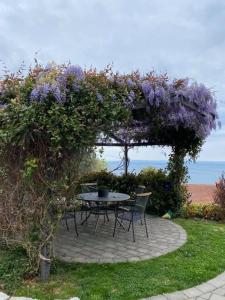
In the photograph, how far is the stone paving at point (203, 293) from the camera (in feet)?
11.6

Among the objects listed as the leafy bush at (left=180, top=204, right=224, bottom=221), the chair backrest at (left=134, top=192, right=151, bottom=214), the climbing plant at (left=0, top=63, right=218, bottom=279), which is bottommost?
the leafy bush at (left=180, top=204, right=224, bottom=221)

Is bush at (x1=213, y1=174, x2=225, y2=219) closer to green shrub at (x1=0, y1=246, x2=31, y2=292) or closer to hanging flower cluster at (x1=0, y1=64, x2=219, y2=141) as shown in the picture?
hanging flower cluster at (x1=0, y1=64, x2=219, y2=141)

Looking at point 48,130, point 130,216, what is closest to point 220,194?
point 130,216

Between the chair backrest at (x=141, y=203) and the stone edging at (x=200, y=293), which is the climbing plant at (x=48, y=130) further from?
the chair backrest at (x=141, y=203)

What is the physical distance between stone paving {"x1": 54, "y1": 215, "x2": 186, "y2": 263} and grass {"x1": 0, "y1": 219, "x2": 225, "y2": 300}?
0.88 ft

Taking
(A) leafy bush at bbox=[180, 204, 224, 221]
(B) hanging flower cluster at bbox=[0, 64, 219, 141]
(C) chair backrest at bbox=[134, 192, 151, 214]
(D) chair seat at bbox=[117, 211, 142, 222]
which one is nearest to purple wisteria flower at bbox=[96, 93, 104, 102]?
(B) hanging flower cluster at bbox=[0, 64, 219, 141]

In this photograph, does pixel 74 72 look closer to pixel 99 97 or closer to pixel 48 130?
pixel 99 97

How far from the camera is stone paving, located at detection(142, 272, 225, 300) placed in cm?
353

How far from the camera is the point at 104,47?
605cm

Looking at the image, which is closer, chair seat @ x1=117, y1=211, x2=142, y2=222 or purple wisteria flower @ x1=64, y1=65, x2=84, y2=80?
purple wisteria flower @ x1=64, y1=65, x2=84, y2=80

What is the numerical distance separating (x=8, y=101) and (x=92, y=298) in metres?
2.49

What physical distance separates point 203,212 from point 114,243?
3185mm

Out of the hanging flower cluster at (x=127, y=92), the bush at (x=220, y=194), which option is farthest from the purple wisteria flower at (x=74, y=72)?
the bush at (x=220, y=194)

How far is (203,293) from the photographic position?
12.0 ft
